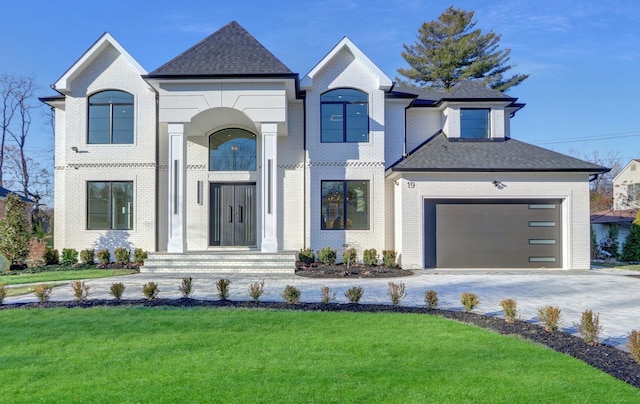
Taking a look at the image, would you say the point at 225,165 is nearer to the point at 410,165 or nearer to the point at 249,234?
the point at 249,234

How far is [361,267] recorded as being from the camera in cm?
1400

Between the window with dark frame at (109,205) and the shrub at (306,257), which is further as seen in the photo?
the window with dark frame at (109,205)

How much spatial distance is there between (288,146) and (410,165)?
4.38 meters

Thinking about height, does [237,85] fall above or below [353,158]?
above

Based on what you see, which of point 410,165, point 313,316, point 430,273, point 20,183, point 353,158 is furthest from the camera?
point 20,183

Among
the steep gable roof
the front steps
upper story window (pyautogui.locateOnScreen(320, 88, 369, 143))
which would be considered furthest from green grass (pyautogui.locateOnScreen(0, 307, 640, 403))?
the steep gable roof

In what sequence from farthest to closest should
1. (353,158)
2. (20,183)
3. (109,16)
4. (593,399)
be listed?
(20,183), (109,16), (353,158), (593,399)

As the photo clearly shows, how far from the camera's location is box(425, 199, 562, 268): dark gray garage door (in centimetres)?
1441

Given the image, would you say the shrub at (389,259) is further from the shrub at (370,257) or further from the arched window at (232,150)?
the arched window at (232,150)

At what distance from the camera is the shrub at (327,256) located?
1462 centimetres

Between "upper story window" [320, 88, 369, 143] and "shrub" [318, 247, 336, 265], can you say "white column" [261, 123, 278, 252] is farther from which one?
"upper story window" [320, 88, 369, 143]

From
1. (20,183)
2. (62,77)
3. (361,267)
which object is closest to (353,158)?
(361,267)

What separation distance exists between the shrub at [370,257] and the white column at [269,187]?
308cm

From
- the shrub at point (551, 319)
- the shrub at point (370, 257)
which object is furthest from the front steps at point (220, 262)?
the shrub at point (551, 319)
